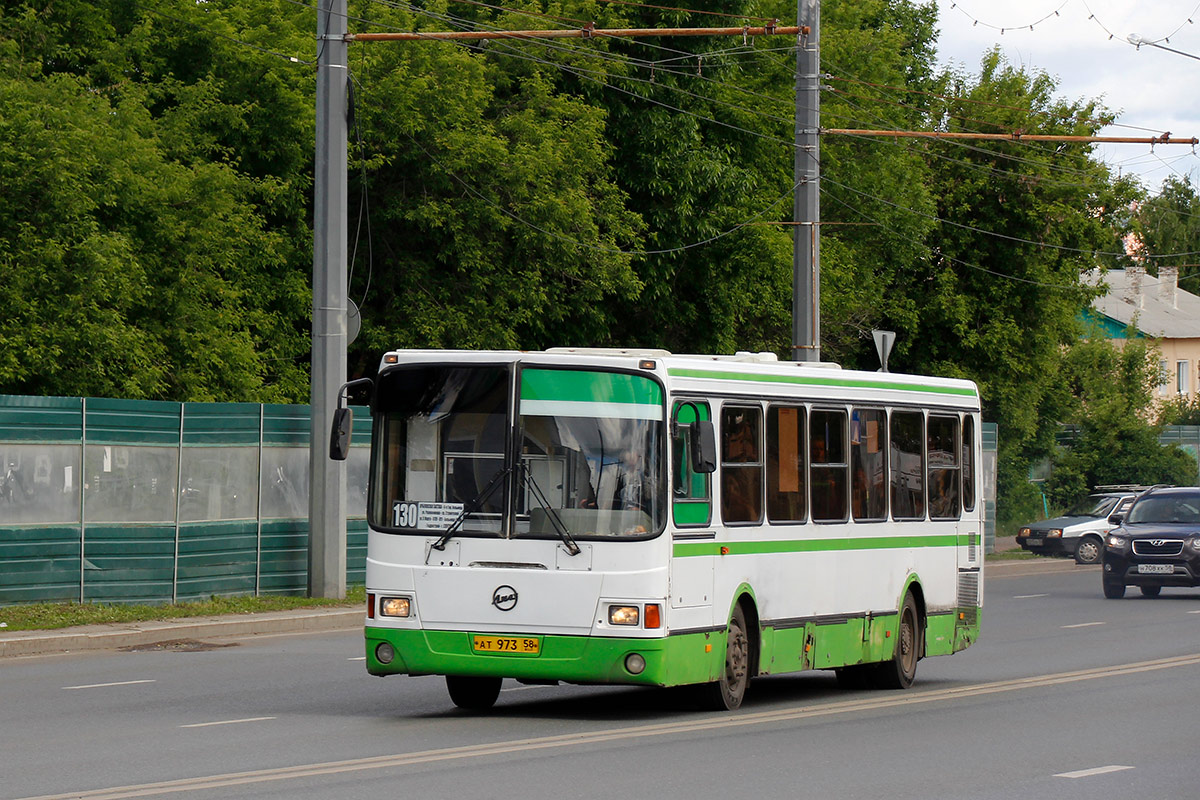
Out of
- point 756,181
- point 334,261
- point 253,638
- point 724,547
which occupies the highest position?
point 756,181

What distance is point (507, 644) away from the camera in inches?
502

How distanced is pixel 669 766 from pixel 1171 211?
9165 cm

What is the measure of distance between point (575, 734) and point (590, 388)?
2.35m

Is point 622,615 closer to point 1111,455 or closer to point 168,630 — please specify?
point 168,630

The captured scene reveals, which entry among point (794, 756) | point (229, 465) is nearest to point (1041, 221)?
point (229, 465)

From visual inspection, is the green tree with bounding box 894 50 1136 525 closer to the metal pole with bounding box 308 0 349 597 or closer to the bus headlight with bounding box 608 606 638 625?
the metal pole with bounding box 308 0 349 597

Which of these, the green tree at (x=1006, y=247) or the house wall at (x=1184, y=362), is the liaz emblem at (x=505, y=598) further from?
the house wall at (x=1184, y=362)

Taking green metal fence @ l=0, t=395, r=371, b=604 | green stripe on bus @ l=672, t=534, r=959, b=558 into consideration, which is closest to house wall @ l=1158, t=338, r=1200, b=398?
green metal fence @ l=0, t=395, r=371, b=604

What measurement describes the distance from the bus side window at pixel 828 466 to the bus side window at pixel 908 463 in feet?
3.28

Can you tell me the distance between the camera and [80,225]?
24219mm

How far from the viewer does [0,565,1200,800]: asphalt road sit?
32.9 feet

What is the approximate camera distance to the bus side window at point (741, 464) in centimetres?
1371

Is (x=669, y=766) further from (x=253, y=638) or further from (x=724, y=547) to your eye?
(x=253, y=638)

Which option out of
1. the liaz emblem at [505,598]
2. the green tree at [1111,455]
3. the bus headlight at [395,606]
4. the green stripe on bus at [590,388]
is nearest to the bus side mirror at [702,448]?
the green stripe on bus at [590,388]
